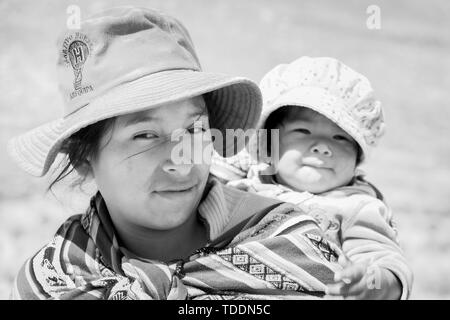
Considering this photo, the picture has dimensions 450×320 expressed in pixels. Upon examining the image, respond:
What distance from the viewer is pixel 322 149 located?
1.78 m

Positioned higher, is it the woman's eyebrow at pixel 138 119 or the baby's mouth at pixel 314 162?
the woman's eyebrow at pixel 138 119

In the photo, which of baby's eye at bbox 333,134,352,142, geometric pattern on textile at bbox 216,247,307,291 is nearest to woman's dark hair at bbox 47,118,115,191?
geometric pattern on textile at bbox 216,247,307,291

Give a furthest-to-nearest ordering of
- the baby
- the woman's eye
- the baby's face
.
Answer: the baby's face, the baby, the woman's eye

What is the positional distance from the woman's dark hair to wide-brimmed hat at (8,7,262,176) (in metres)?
0.04

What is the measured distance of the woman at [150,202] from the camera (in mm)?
1266

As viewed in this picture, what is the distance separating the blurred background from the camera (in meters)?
2.64

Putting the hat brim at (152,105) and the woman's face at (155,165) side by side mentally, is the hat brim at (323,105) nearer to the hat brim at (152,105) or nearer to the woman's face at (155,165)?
the hat brim at (152,105)

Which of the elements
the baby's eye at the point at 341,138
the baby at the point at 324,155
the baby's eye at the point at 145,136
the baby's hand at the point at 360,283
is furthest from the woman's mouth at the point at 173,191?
the baby's eye at the point at 341,138

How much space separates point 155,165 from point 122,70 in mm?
213

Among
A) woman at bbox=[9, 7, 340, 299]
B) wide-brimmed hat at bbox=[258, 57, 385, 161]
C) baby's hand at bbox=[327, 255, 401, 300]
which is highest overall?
wide-brimmed hat at bbox=[258, 57, 385, 161]

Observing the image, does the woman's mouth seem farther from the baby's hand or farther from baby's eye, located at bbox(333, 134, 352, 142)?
baby's eye, located at bbox(333, 134, 352, 142)

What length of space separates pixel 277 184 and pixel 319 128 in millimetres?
211

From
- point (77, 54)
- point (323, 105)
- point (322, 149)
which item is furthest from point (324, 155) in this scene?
point (77, 54)
